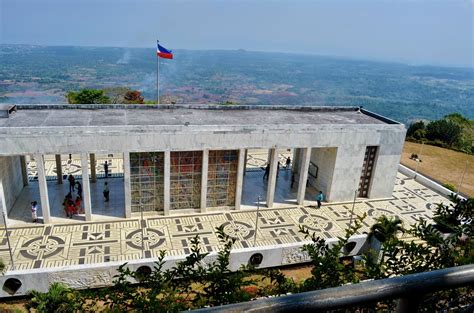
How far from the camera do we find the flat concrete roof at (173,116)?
24234mm

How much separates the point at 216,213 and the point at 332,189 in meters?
9.19

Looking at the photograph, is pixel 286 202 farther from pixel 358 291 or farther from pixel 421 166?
pixel 358 291

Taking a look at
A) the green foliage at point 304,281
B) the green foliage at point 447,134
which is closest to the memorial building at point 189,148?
the green foliage at point 304,281

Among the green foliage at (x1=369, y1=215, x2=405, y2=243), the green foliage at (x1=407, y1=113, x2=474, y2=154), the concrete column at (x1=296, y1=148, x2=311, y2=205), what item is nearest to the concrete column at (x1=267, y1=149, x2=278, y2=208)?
the concrete column at (x1=296, y1=148, x2=311, y2=205)

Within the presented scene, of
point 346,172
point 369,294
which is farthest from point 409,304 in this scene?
point 346,172

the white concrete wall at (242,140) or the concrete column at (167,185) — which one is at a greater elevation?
the white concrete wall at (242,140)

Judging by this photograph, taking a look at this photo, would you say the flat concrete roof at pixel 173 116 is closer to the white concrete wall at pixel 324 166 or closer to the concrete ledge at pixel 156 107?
the concrete ledge at pixel 156 107

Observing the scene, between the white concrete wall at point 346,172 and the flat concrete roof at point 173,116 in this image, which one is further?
the white concrete wall at point 346,172

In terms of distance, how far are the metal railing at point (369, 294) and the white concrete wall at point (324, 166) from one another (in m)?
25.4

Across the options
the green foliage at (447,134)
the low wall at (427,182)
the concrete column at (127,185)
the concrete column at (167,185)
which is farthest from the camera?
the green foliage at (447,134)

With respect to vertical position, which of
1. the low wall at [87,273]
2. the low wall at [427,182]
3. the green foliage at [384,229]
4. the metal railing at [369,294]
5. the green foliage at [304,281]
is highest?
the metal railing at [369,294]

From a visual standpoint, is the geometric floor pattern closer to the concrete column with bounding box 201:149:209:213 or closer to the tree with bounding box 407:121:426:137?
the concrete column with bounding box 201:149:209:213

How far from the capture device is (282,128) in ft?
82.6

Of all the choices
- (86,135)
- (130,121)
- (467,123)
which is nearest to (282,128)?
(130,121)
